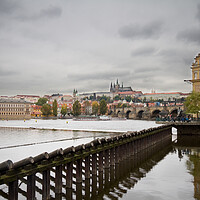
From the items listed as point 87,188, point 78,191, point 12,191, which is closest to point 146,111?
point 87,188

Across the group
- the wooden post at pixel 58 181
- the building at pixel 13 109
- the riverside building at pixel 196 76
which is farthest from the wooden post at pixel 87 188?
the building at pixel 13 109

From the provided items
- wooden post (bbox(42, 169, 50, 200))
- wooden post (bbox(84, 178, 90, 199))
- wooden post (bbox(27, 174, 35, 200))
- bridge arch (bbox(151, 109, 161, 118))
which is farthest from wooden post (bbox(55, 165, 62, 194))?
bridge arch (bbox(151, 109, 161, 118))

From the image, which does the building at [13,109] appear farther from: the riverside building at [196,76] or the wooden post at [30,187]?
the wooden post at [30,187]

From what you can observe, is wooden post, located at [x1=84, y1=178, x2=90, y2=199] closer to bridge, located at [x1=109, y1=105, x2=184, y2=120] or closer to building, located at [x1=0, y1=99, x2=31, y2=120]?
bridge, located at [x1=109, y1=105, x2=184, y2=120]

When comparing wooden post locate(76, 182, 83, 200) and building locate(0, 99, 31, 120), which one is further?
building locate(0, 99, 31, 120)

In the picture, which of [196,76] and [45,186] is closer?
[45,186]

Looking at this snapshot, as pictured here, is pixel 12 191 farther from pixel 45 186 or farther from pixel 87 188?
pixel 87 188

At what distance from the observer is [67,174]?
1209cm

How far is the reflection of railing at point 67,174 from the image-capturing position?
8773 millimetres

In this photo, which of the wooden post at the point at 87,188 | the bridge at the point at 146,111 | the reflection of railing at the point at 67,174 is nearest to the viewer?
the reflection of railing at the point at 67,174

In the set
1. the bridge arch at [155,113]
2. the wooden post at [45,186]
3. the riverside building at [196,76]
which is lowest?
the bridge arch at [155,113]

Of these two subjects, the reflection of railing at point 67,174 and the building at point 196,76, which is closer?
the reflection of railing at point 67,174

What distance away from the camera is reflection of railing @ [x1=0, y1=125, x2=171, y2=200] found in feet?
28.8

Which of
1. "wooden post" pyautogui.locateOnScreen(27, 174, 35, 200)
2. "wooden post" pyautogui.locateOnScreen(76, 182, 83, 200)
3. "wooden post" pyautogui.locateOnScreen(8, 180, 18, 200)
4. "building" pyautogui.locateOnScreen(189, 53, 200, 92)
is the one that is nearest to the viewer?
"wooden post" pyautogui.locateOnScreen(8, 180, 18, 200)
